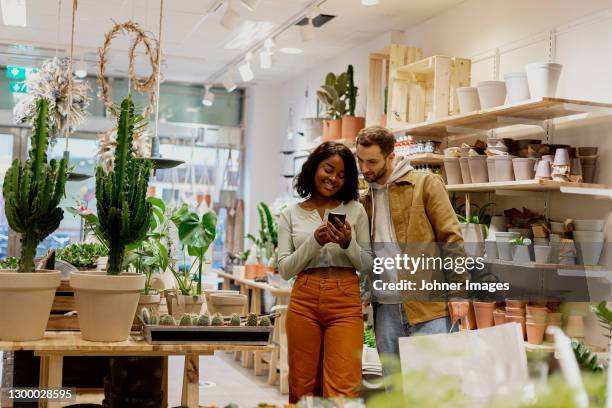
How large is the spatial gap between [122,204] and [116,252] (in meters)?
0.16

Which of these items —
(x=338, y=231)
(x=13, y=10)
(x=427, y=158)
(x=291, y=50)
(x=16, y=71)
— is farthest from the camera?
(x=16, y=71)

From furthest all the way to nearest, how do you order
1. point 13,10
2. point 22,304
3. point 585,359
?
point 13,10, point 22,304, point 585,359

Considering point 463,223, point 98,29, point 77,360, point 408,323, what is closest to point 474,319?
point 463,223

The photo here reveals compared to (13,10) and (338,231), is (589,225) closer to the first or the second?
A: (338,231)

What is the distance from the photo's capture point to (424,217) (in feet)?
9.77

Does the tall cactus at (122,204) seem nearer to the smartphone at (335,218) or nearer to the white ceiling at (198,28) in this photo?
the smartphone at (335,218)

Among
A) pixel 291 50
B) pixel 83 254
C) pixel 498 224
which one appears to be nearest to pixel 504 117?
pixel 498 224

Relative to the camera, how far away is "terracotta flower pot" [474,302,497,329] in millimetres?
4355

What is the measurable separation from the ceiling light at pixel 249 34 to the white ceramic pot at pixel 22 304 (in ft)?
14.7

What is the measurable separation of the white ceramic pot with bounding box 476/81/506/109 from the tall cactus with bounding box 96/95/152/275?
8.48 ft

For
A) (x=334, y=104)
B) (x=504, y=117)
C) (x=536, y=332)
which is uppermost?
(x=334, y=104)

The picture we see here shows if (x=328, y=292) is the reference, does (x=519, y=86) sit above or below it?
above

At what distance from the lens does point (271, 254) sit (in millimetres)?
7090

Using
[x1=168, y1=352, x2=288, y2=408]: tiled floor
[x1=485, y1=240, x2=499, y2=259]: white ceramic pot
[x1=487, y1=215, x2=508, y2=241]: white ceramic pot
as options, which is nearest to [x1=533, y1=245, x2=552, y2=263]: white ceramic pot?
[x1=485, y1=240, x2=499, y2=259]: white ceramic pot
